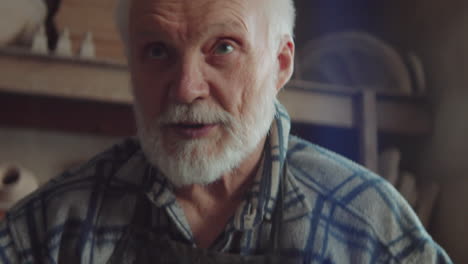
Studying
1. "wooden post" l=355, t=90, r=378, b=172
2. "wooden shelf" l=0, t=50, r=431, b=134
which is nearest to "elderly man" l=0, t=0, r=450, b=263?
"wooden shelf" l=0, t=50, r=431, b=134

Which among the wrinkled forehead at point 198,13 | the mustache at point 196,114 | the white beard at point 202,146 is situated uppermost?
the wrinkled forehead at point 198,13

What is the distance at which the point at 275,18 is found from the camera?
2.87 feet

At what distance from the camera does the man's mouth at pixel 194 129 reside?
801 mm

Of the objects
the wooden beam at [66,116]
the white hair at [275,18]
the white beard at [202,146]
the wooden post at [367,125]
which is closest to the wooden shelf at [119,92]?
the wooden post at [367,125]

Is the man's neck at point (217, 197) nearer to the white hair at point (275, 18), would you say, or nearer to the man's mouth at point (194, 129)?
the man's mouth at point (194, 129)

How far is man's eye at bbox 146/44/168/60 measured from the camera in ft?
2.75

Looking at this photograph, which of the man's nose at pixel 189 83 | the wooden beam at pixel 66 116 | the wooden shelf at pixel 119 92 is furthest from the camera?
the wooden beam at pixel 66 116

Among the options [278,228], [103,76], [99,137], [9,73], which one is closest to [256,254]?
[278,228]

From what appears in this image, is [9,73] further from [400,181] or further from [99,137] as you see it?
[400,181]

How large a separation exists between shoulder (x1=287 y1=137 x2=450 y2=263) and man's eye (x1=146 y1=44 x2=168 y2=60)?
0.32 meters

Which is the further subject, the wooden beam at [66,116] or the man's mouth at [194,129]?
the wooden beam at [66,116]

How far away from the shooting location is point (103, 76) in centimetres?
139

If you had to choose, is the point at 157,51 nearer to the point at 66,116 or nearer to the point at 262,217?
the point at 262,217

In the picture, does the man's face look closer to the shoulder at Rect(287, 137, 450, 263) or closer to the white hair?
the white hair
